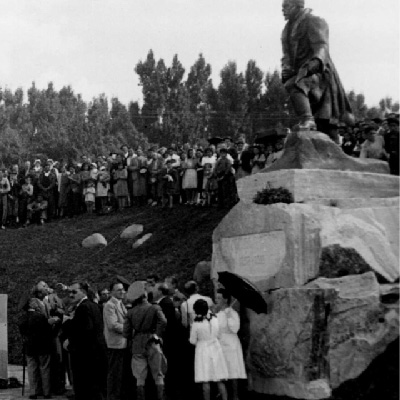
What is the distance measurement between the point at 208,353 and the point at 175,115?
4783cm

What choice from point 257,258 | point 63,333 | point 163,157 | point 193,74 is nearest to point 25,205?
point 163,157

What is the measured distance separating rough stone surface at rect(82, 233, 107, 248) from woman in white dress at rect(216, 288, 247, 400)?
501 inches

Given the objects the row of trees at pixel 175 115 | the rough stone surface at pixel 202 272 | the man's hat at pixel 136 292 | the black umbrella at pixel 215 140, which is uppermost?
the row of trees at pixel 175 115

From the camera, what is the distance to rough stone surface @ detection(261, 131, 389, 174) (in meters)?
14.3

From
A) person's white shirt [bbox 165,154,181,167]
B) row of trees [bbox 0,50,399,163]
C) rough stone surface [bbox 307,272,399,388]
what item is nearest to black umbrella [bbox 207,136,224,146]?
person's white shirt [bbox 165,154,181,167]

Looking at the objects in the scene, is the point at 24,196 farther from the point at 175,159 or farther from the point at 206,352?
the point at 206,352

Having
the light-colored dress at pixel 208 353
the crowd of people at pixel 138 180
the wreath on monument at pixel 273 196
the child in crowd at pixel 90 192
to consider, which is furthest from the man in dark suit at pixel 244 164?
the light-colored dress at pixel 208 353

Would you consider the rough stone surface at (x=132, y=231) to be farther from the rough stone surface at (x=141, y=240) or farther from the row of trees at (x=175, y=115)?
the row of trees at (x=175, y=115)

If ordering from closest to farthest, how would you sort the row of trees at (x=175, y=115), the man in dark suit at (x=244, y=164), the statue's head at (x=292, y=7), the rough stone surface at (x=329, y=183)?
the rough stone surface at (x=329, y=183), the statue's head at (x=292, y=7), the man in dark suit at (x=244, y=164), the row of trees at (x=175, y=115)

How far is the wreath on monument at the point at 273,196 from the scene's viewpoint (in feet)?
45.2

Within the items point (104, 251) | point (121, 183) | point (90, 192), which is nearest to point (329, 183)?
point (104, 251)

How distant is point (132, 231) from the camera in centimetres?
2497

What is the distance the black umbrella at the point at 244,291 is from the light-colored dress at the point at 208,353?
2.01 ft

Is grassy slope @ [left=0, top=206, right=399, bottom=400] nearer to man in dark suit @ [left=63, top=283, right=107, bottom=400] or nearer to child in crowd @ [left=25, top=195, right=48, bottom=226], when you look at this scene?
child in crowd @ [left=25, top=195, right=48, bottom=226]
